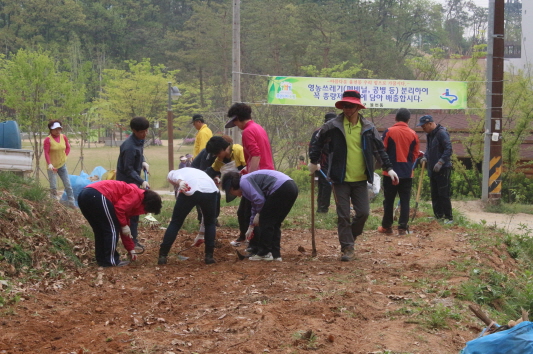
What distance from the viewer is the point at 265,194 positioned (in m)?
7.14

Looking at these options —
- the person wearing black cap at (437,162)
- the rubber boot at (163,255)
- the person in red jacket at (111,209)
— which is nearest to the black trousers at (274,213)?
the rubber boot at (163,255)

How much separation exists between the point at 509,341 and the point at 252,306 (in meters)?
2.39

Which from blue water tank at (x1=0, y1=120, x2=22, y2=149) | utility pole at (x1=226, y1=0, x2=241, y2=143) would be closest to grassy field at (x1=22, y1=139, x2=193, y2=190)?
utility pole at (x1=226, y1=0, x2=241, y2=143)

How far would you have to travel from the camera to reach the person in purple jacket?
278 inches

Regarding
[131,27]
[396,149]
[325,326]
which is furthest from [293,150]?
[131,27]

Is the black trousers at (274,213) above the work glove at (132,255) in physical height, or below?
above

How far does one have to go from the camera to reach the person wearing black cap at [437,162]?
34.2 ft

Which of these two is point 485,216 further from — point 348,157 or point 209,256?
point 209,256

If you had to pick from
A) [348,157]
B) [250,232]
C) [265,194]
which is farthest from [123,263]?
[348,157]

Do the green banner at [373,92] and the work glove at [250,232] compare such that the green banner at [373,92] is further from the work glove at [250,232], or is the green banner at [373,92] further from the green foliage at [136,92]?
the green foliage at [136,92]

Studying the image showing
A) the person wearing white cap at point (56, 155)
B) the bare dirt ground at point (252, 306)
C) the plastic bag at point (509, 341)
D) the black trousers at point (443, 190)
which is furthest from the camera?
the person wearing white cap at point (56, 155)

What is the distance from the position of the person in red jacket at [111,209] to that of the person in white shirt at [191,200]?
255 mm

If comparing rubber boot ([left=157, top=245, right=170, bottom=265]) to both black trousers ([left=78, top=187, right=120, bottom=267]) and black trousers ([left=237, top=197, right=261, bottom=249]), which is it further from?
black trousers ([left=237, top=197, right=261, bottom=249])

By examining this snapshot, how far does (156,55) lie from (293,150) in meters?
31.4
